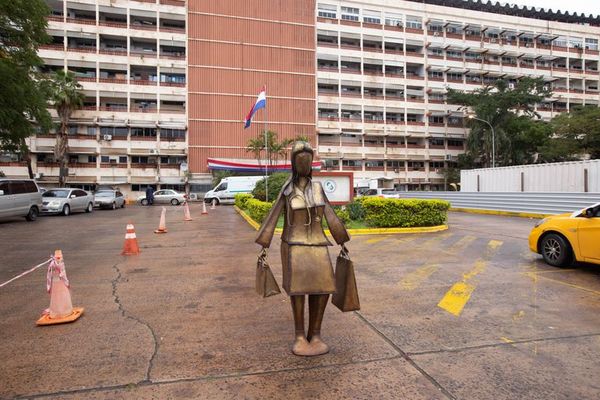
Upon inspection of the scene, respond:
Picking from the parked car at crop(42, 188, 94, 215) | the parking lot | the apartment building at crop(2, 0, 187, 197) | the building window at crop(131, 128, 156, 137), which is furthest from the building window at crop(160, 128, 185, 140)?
the parking lot

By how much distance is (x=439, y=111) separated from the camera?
47.4 meters

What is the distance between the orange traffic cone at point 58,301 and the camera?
157 inches

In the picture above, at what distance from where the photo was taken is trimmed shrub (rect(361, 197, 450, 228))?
455 inches

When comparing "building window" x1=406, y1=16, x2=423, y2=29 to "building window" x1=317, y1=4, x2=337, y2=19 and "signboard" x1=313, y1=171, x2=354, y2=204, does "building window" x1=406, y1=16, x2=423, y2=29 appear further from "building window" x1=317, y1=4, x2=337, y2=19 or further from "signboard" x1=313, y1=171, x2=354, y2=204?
"signboard" x1=313, y1=171, x2=354, y2=204

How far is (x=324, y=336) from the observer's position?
3.54 meters

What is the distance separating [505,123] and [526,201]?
1181 inches

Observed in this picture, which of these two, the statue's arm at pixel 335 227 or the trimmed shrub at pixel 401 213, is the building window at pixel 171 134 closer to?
the trimmed shrub at pixel 401 213

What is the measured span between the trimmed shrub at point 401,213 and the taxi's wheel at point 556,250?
5.02m

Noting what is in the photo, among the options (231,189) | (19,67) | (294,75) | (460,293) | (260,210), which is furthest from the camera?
(294,75)

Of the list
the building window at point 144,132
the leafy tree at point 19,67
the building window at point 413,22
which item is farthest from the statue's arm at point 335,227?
the building window at point 413,22

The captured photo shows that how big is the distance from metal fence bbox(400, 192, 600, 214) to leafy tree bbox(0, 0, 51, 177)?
20.3 meters

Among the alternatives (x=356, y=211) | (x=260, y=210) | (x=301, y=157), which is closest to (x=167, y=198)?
(x=260, y=210)

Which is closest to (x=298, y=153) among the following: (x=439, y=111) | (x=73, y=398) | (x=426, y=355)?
(x=426, y=355)

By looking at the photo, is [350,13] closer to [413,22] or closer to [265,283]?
[413,22]
